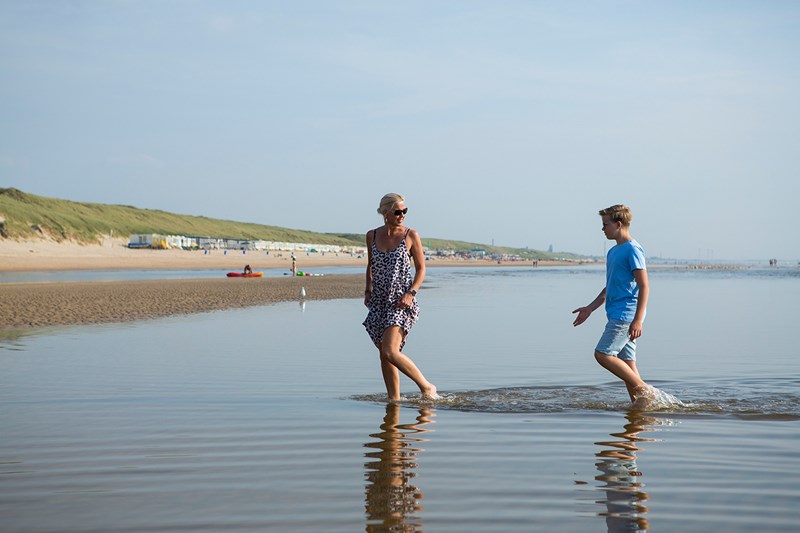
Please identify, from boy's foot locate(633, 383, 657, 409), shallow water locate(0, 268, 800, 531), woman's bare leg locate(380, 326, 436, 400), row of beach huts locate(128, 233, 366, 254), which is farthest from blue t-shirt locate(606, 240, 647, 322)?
row of beach huts locate(128, 233, 366, 254)

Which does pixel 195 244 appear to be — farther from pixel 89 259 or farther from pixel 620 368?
pixel 620 368

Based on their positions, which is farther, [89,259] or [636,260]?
[89,259]

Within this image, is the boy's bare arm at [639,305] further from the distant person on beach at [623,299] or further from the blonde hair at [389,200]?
the blonde hair at [389,200]

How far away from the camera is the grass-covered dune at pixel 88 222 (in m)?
83.9

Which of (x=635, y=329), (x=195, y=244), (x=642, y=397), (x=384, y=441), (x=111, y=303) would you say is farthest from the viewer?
(x=195, y=244)

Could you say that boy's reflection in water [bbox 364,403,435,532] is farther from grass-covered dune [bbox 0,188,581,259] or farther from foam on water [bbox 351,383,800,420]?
grass-covered dune [bbox 0,188,581,259]

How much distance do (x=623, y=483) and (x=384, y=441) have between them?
1.76 metres

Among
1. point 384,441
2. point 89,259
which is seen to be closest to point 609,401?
point 384,441

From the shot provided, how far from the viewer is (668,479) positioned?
4.42 meters

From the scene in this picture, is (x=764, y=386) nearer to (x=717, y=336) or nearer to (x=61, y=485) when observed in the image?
(x=717, y=336)

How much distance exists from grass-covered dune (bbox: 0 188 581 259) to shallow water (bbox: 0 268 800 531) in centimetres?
7312

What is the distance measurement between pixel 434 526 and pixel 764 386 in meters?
6.10

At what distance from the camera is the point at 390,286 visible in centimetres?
712

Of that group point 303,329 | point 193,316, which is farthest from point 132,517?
point 193,316
